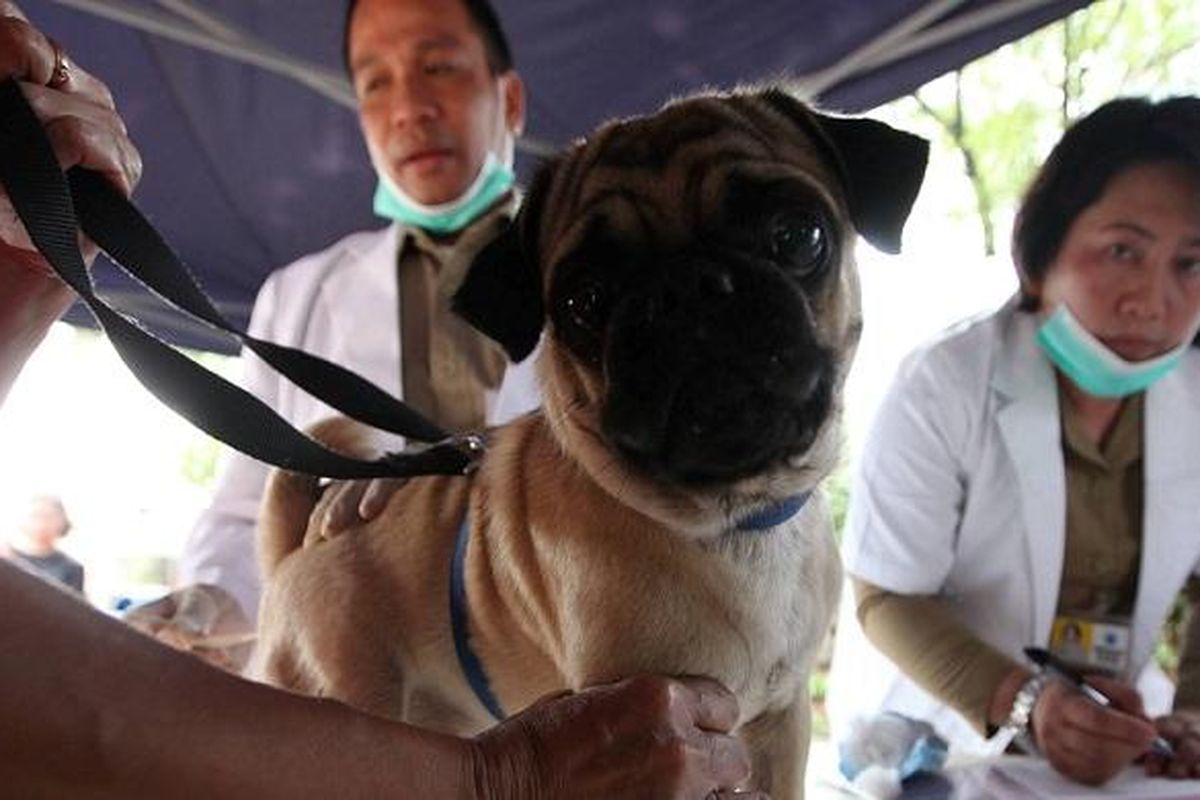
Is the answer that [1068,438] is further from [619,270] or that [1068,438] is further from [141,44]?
[141,44]

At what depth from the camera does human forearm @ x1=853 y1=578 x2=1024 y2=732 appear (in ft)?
5.10

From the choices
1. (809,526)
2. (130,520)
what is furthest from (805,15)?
(130,520)

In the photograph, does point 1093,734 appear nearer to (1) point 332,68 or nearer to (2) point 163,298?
(2) point 163,298

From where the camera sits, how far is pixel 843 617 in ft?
7.02

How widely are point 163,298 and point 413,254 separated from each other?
53.8 inches

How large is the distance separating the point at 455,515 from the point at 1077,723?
80 cm

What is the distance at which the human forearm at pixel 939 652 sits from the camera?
5.10 ft

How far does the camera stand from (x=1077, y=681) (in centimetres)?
145

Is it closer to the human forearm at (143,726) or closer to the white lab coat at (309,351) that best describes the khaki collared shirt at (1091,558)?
the white lab coat at (309,351)

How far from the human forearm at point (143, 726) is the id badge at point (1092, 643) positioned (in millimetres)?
1365

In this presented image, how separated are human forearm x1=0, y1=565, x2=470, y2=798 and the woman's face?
141 centimetres

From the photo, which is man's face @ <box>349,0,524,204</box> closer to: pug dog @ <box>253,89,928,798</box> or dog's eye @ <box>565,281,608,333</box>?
pug dog @ <box>253,89,928,798</box>

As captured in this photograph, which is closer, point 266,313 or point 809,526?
point 809,526

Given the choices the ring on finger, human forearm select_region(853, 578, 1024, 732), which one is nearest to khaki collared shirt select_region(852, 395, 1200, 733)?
human forearm select_region(853, 578, 1024, 732)
